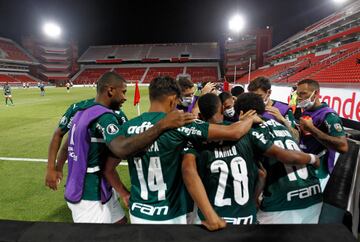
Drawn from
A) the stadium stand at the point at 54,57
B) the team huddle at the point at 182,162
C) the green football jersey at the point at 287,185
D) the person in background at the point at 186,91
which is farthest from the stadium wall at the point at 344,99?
the stadium stand at the point at 54,57

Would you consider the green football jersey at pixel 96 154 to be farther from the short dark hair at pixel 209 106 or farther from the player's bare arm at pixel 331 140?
the player's bare arm at pixel 331 140

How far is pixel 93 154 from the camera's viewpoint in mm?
2516

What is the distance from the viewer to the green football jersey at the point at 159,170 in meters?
1.99

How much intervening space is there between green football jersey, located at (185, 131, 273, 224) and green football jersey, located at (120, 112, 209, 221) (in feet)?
0.62

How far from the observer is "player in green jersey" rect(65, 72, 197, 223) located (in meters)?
2.43

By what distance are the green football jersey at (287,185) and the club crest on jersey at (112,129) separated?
145cm

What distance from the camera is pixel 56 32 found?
68.4 m

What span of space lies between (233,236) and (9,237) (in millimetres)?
1065

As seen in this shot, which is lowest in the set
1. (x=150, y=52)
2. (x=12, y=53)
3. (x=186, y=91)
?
(x=186, y=91)

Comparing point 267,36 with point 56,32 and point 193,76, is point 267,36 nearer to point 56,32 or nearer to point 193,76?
point 193,76

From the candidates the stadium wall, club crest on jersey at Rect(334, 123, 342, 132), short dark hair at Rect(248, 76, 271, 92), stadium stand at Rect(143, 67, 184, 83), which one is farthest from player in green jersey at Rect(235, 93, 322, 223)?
stadium stand at Rect(143, 67, 184, 83)

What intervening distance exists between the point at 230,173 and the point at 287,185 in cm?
77

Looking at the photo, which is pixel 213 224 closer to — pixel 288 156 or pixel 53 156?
pixel 288 156

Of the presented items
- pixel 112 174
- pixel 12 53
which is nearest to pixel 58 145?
pixel 112 174
